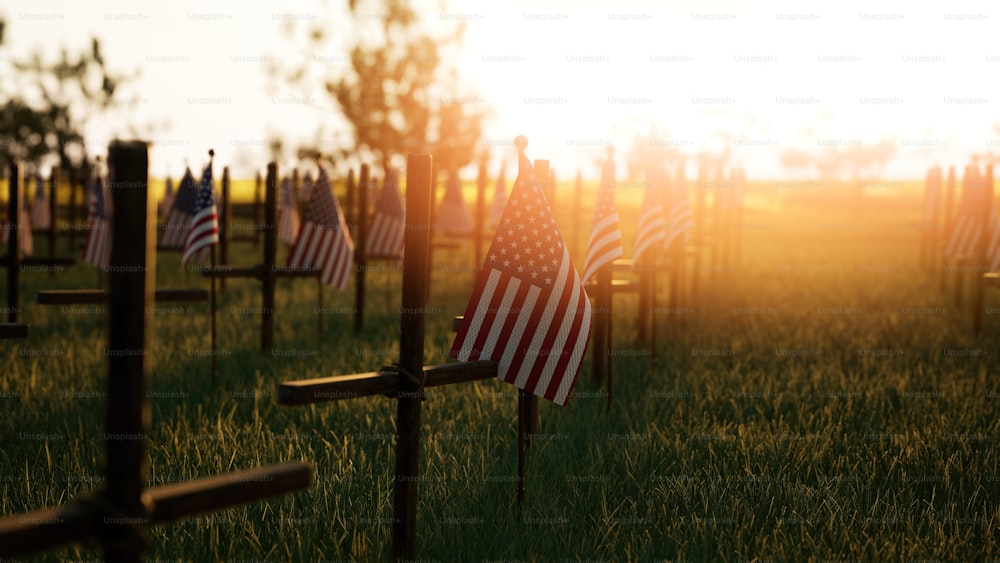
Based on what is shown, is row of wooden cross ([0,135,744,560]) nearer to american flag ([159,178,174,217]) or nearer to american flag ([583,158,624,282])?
american flag ([583,158,624,282])

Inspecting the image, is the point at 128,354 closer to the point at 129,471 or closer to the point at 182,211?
the point at 129,471

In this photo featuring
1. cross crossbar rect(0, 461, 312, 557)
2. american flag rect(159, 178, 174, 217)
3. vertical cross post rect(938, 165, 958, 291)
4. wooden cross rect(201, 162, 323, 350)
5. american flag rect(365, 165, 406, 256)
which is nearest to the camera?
cross crossbar rect(0, 461, 312, 557)

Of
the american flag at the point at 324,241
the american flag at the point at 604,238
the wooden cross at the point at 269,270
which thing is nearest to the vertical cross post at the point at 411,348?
the american flag at the point at 604,238

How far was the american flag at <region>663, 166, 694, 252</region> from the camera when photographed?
454 inches

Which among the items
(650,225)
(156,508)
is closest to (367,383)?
A: (156,508)

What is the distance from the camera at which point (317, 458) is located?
5.95 m

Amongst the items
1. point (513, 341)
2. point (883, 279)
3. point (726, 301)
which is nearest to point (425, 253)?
point (513, 341)

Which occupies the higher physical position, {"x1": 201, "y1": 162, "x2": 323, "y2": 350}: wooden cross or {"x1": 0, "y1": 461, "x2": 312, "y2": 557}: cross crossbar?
{"x1": 201, "y1": 162, "x2": 323, "y2": 350}: wooden cross

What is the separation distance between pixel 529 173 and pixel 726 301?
40.1ft

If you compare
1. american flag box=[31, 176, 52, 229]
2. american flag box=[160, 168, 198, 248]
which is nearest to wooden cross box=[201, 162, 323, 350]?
american flag box=[160, 168, 198, 248]

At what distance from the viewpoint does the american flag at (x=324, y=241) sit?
10.2 metres

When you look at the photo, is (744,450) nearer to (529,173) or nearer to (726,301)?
(529,173)

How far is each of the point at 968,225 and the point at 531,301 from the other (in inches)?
447

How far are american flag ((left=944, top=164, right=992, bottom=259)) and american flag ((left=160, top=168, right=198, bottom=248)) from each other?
11.4m
